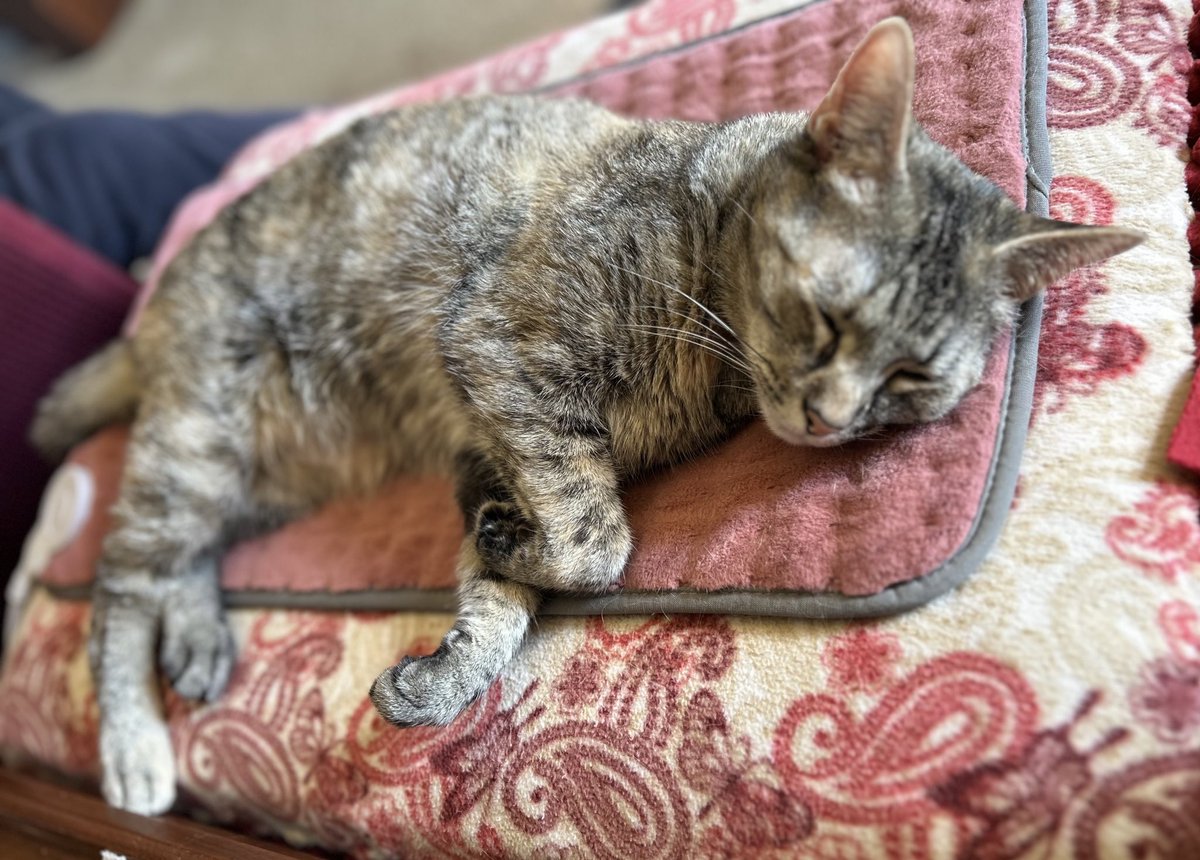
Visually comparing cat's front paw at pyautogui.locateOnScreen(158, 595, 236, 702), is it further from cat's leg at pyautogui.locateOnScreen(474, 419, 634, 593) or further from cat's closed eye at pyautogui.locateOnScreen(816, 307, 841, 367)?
cat's closed eye at pyautogui.locateOnScreen(816, 307, 841, 367)

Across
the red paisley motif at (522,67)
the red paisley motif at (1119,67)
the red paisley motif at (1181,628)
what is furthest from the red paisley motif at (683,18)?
the red paisley motif at (1181,628)

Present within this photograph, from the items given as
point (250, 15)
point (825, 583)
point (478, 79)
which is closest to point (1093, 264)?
point (825, 583)

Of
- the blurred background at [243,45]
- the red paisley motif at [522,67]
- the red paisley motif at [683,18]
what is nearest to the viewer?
the red paisley motif at [683,18]

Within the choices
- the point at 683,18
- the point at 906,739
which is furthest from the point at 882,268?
the point at 683,18

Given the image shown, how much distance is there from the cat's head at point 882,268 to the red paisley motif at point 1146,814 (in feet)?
1.37

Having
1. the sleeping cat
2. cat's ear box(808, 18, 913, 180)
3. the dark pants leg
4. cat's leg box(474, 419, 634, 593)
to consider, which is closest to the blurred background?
the dark pants leg

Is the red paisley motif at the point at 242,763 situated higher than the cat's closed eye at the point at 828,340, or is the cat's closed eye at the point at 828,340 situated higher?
the cat's closed eye at the point at 828,340

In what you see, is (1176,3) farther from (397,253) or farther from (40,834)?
(40,834)

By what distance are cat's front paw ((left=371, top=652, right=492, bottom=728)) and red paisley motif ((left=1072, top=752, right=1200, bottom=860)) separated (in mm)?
686

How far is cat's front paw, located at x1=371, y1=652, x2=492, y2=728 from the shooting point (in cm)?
102

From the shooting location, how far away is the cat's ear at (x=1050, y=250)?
35.9 inches

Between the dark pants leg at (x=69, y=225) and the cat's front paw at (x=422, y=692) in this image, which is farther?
the dark pants leg at (x=69, y=225)

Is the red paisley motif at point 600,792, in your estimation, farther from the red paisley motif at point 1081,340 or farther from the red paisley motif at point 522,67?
the red paisley motif at point 522,67

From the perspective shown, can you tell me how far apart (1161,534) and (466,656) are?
0.80 meters
